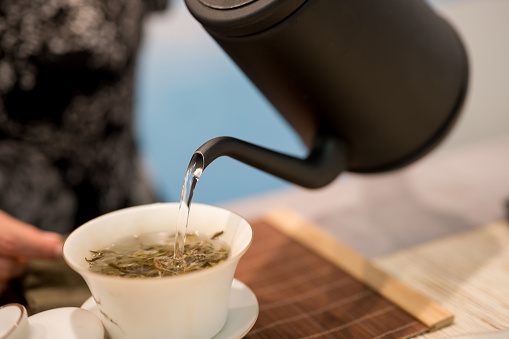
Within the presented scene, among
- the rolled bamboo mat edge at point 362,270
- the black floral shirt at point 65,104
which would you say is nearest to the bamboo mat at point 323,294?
the rolled bamboo mat edge at point 362,270

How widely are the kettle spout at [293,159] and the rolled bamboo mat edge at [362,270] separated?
0.15 metres

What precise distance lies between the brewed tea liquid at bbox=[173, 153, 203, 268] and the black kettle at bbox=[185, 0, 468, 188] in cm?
1

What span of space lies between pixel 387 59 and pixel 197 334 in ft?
1.36

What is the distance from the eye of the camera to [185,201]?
0.61 metres

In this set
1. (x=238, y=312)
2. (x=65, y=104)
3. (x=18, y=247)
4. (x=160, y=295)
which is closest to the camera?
(x=160, y=295)

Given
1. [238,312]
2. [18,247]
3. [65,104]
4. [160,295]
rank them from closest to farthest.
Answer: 1. [160,295]
2. [238,312]
3. [18,247]
4. [65,104]

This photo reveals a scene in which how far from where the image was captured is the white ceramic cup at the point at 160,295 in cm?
49

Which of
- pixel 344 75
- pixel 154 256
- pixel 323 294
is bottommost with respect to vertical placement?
pixel 323 294

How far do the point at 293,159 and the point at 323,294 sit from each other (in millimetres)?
213

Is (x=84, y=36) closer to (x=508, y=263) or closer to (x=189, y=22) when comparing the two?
(x=508, y=263)

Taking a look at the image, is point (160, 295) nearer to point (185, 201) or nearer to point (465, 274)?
point (185, 201)

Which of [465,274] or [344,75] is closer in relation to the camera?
[344,75]

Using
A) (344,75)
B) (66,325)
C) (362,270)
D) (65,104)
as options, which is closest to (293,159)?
(344,75)

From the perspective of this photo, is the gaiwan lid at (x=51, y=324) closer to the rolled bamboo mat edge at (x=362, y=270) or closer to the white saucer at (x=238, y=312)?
the white saucer at (x=238, y=312)
